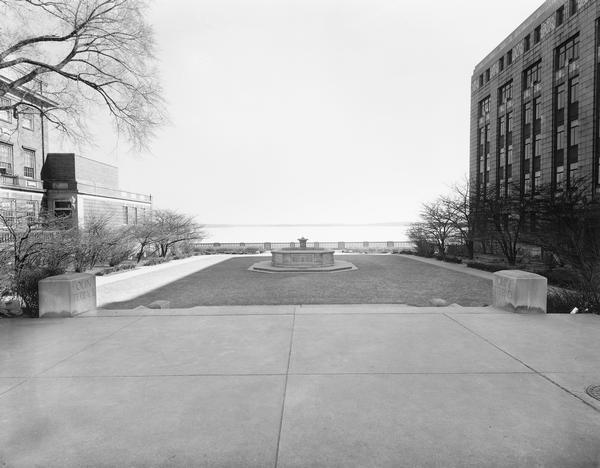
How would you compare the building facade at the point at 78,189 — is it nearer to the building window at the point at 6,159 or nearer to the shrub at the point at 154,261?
the building window at the point at 6,159

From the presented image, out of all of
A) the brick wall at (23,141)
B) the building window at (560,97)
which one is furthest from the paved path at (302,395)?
the brick wall at (23,141)

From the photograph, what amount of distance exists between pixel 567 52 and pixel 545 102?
4130 millimetres

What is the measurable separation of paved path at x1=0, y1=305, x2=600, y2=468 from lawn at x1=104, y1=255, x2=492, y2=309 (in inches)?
213

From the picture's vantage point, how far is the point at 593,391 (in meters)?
3.92

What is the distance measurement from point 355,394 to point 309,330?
2.53 meters

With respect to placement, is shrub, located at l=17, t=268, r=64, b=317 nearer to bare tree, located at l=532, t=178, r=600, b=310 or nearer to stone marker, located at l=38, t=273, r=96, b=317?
stone marker, located at l=38, t=273, r=96, b=317

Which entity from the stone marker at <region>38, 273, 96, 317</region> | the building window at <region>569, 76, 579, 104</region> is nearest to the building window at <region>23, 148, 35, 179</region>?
the stone marker at <region>38, 273, 96, 317</region>

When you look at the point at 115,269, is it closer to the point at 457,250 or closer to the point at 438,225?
the point at 438,225

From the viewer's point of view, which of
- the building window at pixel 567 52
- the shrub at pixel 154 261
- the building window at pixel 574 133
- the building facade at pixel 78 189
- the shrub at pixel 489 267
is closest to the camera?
the shrub at pixel 489 267

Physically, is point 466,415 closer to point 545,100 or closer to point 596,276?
point 596,276

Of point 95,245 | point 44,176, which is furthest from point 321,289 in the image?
point 44,176

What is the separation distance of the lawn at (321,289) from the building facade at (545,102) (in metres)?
14.1

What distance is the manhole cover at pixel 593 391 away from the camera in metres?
3.80

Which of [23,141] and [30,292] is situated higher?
[23,141]
